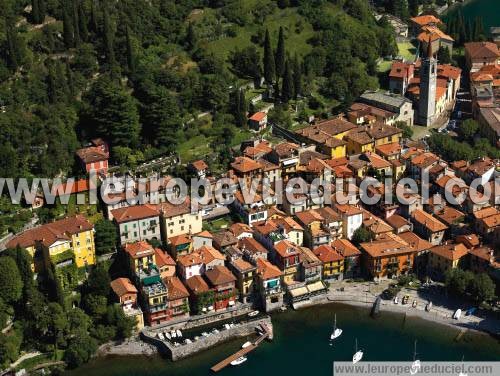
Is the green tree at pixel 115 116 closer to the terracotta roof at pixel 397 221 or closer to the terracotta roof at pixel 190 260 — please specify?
the terracotta roof at pixel 190 260

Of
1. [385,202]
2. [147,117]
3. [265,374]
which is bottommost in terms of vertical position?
[265,374]

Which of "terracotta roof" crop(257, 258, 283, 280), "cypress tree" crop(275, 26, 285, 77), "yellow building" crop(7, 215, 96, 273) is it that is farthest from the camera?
"cypress tree" crop(275, 26, 285, 77)

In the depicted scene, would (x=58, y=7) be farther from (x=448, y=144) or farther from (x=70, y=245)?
(x=448, y=144)

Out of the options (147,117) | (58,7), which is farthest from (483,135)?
(58,7)

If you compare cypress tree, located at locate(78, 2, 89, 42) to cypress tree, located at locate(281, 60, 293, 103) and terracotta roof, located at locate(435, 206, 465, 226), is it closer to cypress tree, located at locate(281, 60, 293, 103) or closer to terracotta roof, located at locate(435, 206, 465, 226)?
cypress tree, located at locate(281, 60, 293, 103)

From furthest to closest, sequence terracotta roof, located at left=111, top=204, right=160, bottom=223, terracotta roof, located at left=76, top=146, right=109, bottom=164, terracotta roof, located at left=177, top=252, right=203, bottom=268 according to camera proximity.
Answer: terracotta roof, located at left=76, top=146, right=109, bottom=164, terracotta roof, located at left=111, top=204, right=160, bottom=223, terracotta roof, located at left=177, top=252, right=203, bottom=268

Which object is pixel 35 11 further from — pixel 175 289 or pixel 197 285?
pixel 197 285

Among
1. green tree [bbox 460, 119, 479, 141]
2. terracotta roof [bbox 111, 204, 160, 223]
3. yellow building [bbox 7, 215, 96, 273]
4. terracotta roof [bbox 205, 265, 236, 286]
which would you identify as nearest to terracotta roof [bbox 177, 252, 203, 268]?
terracotta roof [bbox 205, 265, 236, 286]
